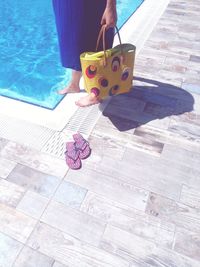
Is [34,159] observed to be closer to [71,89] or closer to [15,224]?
[15,224]

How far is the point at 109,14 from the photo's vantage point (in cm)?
265

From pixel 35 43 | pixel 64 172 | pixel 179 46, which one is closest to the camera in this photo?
pixel 64 172

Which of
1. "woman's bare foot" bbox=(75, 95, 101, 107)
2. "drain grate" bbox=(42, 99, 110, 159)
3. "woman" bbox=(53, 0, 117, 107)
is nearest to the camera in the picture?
"woman" bbox=(53, 0, 117, 107)

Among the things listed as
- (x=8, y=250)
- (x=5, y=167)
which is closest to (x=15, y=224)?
(x=8, y=250)

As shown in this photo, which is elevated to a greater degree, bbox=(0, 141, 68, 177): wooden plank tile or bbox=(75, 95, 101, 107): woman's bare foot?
bbox=(75, 95, 101, 107): woman's bare foot

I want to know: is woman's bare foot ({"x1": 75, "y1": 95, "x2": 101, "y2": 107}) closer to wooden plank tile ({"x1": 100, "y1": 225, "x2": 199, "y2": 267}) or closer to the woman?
the woman

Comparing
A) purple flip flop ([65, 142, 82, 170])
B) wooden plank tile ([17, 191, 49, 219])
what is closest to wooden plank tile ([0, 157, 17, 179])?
wooden plank tile ([17, 191, 49, 219])

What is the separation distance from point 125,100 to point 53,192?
155 centimetres

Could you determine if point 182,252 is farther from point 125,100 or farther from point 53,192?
point 125,100

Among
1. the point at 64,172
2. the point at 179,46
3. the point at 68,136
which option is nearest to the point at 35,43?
the point at 179,46

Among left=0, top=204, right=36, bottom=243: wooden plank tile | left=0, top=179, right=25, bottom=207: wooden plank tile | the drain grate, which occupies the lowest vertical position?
left=0, top=204, right=36, bottom=243: wooden plank tile

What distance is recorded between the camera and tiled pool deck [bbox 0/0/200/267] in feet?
6.82

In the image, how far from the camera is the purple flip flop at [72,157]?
266 cm

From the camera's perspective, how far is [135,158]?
276cm
